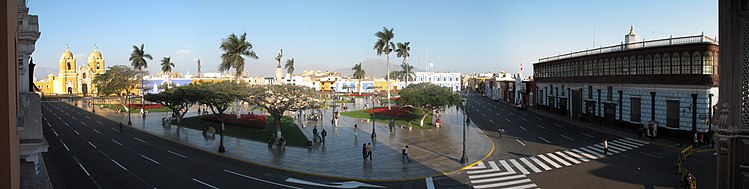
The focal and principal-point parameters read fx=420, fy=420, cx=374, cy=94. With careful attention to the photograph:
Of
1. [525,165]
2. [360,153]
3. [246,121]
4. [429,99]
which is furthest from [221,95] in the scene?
[525,165]

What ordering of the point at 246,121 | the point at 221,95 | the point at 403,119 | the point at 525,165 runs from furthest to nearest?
the point at 403,119, the point at 246,121, the point at 221,95, the point at 525,165

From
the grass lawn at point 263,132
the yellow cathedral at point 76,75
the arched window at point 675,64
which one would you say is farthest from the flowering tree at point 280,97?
the yellow cathedral at point 76,75

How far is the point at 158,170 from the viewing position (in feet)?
78.8

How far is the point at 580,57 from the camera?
52.9 metres

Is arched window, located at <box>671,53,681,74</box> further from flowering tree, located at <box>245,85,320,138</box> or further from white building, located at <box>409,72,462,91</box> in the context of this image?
white building, located at <box>409,72,462,91</box>

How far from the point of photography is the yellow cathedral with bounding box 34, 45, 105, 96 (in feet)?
379

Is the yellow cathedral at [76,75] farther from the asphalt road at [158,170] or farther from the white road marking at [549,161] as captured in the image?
the white road marking at [549,161]

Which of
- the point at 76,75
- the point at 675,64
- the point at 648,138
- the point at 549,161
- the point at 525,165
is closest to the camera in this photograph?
the point at 525,165

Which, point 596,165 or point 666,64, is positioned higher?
point 666,64

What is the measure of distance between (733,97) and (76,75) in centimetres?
14020

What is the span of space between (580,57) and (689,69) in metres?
18.1

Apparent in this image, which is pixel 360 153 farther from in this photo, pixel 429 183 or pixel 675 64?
pixel 675 64

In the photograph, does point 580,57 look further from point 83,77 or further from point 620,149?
point 83,77

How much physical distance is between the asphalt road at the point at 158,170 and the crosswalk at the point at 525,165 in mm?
2123
